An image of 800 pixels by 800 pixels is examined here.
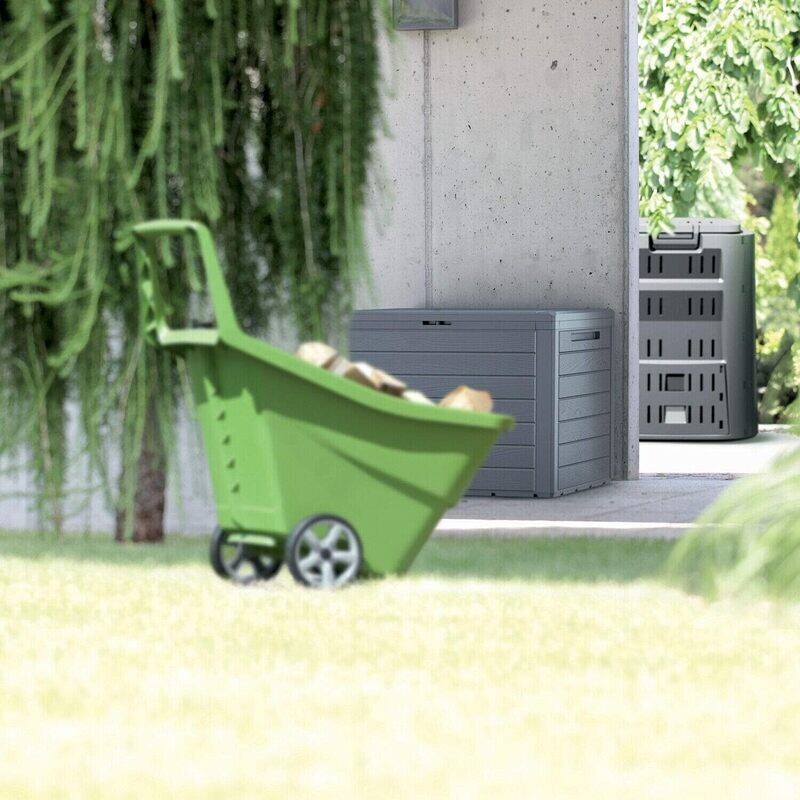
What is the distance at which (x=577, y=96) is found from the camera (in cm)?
862

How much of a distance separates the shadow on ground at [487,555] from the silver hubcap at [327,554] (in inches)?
15.8

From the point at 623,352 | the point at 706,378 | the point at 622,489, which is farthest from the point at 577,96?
the point at 706,378

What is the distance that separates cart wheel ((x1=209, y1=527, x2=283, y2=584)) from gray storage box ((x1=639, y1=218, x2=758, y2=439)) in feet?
18.0

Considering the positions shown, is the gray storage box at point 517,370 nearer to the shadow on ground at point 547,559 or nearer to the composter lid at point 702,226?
the shadow on ground at point 547,559

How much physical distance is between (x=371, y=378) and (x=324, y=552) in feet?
1.64

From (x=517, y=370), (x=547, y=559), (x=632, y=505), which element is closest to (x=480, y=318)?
(x=517, y=370)

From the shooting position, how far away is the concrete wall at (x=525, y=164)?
339 inches

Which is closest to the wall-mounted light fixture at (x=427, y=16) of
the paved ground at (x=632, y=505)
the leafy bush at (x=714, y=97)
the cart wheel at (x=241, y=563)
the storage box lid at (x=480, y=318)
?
the storage box lid at (x=480, y=318)

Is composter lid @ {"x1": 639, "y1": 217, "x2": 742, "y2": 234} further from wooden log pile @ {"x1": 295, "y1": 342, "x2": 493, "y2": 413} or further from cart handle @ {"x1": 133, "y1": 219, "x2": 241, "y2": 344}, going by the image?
cart handle @ {"x1": 133, "y1": 219, "x2": 241, "y2": 344}

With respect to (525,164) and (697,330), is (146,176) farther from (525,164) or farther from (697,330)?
(697,330)

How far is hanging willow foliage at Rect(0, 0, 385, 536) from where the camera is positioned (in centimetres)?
564

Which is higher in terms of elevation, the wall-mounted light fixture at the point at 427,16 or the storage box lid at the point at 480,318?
the wall-mounted light fixture at the point at 427,16

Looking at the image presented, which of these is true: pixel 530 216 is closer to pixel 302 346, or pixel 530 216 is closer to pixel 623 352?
pixel 623 352

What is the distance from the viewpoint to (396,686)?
390 centimetres
